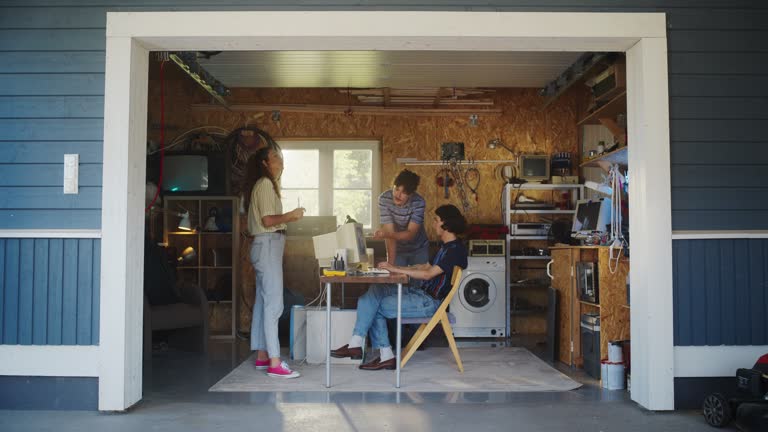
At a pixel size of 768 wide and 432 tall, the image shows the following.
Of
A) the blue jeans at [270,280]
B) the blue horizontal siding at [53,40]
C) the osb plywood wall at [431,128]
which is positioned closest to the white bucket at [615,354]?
the blue jeans at [270,280]

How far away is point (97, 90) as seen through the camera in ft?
12.6

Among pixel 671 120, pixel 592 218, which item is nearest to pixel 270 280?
pixel 592 218

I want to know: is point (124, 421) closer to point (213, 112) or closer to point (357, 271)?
point (357, 271)

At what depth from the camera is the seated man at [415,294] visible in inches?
192

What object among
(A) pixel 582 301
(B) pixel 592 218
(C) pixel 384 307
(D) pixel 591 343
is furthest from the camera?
(B) pixel 592 218

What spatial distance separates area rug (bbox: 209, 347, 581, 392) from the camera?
4.47 meters

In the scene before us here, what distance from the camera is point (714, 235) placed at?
3.85 meters

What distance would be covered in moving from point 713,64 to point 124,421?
3.98 metres

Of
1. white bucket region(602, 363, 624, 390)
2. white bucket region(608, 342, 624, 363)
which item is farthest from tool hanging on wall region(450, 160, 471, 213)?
white bucket region(602, 363, 624, 390)

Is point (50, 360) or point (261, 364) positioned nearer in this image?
point (50, 360)

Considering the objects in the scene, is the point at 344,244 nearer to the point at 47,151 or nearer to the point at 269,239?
the point at 269,239

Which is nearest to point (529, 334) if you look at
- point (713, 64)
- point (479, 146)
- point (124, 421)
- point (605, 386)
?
point (479, 146)

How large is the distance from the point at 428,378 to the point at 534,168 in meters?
3.55

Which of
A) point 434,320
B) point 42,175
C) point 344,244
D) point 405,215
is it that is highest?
point 42,175
